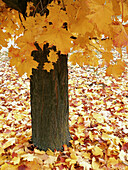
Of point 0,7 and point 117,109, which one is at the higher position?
point 0,7

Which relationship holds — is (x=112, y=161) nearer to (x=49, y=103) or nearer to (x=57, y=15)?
(x=49, y=103)

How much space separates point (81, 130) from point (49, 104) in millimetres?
866

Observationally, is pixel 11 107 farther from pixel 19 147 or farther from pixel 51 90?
pixel 51 90

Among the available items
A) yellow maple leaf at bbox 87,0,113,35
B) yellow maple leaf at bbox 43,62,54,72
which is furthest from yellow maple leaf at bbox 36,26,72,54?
yellow maple leaf at bbox 43,62,54,72

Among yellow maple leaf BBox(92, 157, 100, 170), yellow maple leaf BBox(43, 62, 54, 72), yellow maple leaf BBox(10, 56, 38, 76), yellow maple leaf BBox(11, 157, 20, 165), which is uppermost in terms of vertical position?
yellow maple leaf BBox(43, 62, 54, 72)

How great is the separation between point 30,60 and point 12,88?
3.50 meters

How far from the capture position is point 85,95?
3.99 metres

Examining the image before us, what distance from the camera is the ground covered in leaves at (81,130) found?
6.41 ft

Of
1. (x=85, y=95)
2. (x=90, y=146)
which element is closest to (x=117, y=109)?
(x=85, y=95)

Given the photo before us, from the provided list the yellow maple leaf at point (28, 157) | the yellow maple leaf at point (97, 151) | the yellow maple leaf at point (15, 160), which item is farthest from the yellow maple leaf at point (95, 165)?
the yellow maple leaf at point (15, 160)

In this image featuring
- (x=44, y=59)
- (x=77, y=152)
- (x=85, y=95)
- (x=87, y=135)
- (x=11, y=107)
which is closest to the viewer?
(x=44, y=59)

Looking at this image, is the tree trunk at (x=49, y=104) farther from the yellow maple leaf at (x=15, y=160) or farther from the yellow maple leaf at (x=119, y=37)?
the yellow maple leaf at (x=119, y=37)

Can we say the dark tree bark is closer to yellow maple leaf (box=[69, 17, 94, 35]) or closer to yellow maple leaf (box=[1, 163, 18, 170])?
yellow maple leaf (box=[1, 163, 18, 170])

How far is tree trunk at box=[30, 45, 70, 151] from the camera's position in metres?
1.84
